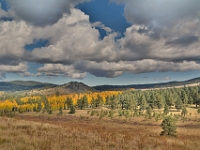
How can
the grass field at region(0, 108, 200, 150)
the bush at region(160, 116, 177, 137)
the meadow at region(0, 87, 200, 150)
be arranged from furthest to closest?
the bush at region(160, 116, 177, 137), the meadow at region(0, 87, 200, 150), the grass field at region(0, 108, 200, 150)

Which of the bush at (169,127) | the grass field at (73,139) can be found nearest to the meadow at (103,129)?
the grass field at (73,139)

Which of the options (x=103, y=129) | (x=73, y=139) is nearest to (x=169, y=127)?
(x=103, y=129)

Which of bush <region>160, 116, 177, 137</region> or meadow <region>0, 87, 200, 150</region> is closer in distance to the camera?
meadow <region>0, 87, 200, 150</region>

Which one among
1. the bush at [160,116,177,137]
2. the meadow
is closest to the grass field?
the meadow

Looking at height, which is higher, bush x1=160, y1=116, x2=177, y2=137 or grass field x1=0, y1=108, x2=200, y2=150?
grass field x1=0, y1=108, x2=200, y2=150

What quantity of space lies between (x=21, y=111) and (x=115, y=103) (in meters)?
69.1

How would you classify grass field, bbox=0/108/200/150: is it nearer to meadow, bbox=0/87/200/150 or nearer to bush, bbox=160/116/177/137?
meadow, bbox=0/87/200/150

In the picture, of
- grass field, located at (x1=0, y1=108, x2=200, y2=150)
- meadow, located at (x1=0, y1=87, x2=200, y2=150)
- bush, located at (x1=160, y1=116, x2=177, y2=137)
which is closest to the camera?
grass field, located at (x1=0, y1=108, x2=200, y2=150)

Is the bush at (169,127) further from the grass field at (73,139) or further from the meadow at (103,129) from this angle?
the grass field at (73,139)

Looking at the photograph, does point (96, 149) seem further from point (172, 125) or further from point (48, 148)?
point (172, 125)

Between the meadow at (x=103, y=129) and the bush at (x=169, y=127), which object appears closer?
the meadow at (x=103, y=129)

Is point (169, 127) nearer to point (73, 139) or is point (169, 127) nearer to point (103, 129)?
point (103, 129)

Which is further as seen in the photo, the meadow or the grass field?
the meadow

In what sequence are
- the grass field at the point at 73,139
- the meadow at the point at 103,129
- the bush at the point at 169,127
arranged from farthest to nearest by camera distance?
the bush at the point at 169,127, the meadow at the point at 103,129, the grass field at the point at 73,139
